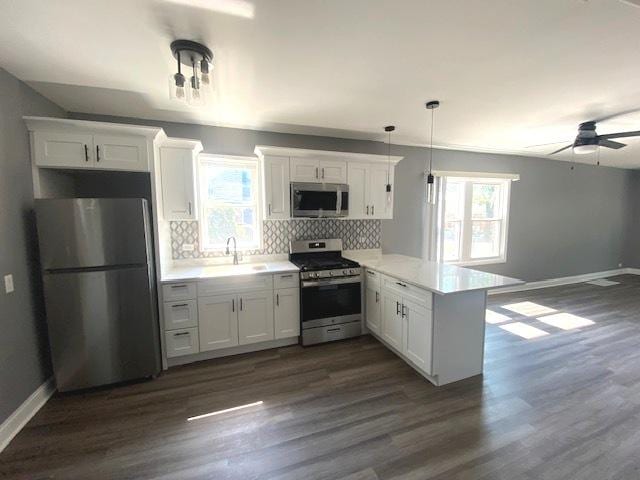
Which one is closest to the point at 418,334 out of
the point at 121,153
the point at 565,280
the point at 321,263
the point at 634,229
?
the point at 321,263

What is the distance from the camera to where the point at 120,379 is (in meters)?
2.41

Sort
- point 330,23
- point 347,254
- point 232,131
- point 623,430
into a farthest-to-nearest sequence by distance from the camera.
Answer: point 347,254, point 232,131, point 623,430, point 330,23

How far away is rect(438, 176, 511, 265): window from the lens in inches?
182

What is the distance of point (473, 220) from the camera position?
4805 millimetres

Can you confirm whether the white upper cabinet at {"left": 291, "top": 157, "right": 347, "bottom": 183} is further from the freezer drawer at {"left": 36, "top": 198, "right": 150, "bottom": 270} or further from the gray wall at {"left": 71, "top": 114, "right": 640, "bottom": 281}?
the freezer drawer at {"left": 36, "top": 198, "right": 150, "bottom": 270}

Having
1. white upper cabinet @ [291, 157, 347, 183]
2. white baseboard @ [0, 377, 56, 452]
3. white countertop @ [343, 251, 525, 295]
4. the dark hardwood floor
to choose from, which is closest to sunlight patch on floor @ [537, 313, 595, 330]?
the dark hardwood floor

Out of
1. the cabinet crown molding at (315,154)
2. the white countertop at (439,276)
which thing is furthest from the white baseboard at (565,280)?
the cabinet crown molding at (315,154)

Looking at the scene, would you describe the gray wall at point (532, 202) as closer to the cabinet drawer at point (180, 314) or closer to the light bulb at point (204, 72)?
the light bulb at point (204, 72)

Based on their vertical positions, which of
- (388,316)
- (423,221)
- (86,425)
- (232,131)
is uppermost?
(232,131)

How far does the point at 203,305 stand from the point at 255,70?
2218mm

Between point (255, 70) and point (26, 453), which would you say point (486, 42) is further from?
point (26, 453)

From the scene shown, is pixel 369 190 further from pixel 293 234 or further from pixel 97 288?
pixel 97 288

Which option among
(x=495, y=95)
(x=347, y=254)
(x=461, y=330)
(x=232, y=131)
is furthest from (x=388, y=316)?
(x=232, y=131)

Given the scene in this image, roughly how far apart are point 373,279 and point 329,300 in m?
0.58
